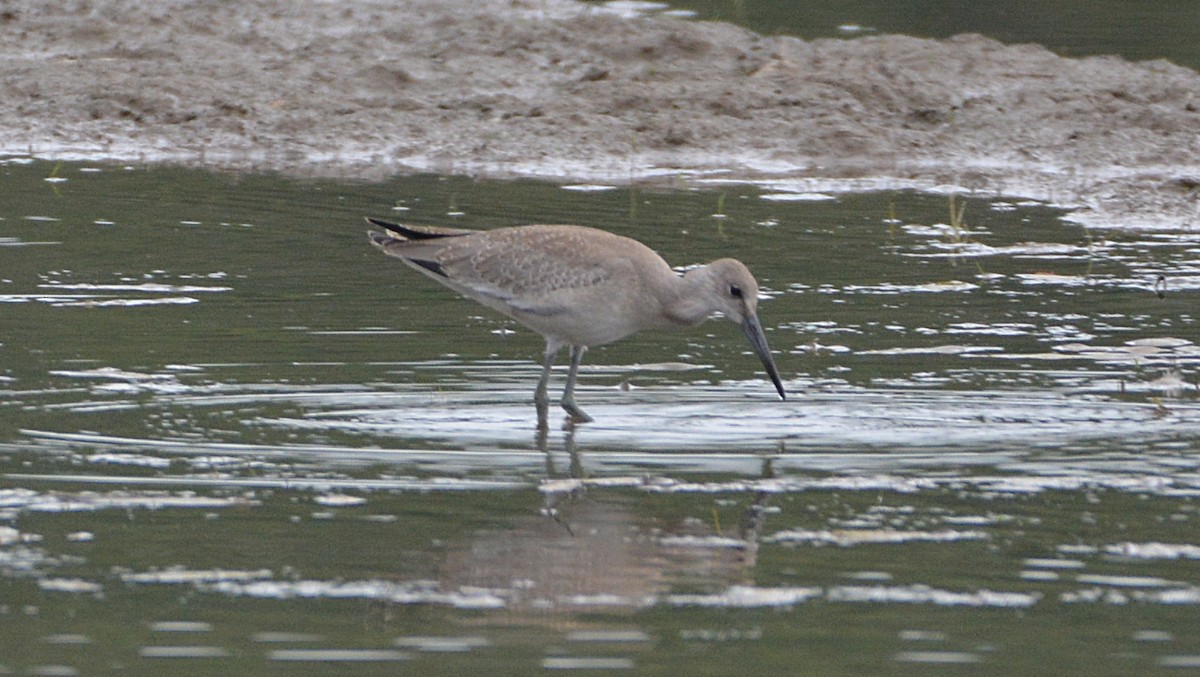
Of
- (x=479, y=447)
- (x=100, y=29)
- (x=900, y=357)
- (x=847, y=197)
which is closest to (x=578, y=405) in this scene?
(x=479, y=447)

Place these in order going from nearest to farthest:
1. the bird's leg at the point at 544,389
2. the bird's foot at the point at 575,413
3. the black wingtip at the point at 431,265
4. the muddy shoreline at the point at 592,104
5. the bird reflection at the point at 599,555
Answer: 1. the bird reflection at the point at 599,555
2. the bird's foot at the point at 575,413
3. the bird's leg at the point at 544,389
4. the black wingtip at the point at 431,265
5. the muddy shoreline at the point at 592,104

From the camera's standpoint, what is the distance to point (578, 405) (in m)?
9.19

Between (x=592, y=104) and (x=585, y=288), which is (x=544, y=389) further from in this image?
(x=592, y=104)

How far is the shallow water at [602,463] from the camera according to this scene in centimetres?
578

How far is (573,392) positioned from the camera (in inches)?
372

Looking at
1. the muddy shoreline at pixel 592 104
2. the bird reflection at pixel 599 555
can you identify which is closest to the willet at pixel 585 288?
the bird reflection at pixel 599 555

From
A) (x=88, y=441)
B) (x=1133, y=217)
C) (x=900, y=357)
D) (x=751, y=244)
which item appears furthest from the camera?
(x=1133, y=217)

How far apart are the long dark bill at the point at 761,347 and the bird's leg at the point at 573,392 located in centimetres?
83

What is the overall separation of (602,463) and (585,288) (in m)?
1.27

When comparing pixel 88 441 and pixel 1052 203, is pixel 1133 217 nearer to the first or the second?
pixel 1052 203

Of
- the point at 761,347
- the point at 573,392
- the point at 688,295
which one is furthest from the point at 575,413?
the point at 761,347

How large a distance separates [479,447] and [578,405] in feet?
3.56

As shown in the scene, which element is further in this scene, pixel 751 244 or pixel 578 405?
pixel 751 244

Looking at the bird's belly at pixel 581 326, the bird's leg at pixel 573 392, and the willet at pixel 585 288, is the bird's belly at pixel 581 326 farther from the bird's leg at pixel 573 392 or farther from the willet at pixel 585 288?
the bird's leg at pixel 573 392
